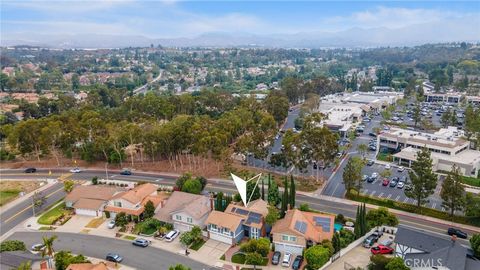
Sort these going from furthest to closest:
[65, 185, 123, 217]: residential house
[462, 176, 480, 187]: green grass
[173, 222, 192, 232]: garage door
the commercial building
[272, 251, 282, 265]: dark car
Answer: the commercial building < [462, 176, 480, 187]: green grass < [65, 185, 123, 217]: residential house < [173, 222, 192, 232]: garage door < [272, 251, 282, 265]: dark car

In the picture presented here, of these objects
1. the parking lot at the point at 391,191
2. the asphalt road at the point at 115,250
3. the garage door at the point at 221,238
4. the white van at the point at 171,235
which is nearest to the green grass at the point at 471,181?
the parking lot at the point at 391,191

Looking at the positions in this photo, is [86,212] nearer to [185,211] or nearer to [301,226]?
[185,211]

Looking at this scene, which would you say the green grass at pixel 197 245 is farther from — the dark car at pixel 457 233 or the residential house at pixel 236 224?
the dark car at pixel 457 233

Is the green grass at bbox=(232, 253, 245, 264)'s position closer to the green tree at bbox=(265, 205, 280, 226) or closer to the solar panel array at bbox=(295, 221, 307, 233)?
the green tree at bbox=(265, 205, 280, 226)

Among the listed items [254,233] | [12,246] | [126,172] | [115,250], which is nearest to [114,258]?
[115,250]

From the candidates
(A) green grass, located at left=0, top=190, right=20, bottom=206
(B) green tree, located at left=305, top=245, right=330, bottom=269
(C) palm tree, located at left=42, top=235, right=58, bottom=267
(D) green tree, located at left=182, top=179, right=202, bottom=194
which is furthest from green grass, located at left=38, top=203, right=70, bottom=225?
(B) green tree, located at left=305, top=245, right=330, bottom=269

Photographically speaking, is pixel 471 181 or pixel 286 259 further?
pixel 471 181

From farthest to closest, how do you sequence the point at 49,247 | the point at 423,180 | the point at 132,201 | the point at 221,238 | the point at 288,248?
the point at 132,201 < the point at 423,180 < the point at 221,238 < the point at 288,248 < the point at 49,247

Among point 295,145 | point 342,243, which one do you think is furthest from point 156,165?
point 342,243
